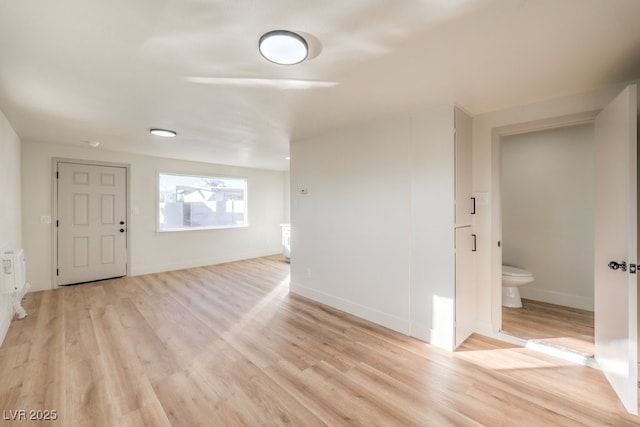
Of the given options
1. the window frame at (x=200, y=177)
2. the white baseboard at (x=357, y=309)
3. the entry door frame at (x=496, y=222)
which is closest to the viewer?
the entry door frame at (x=496, y=222)

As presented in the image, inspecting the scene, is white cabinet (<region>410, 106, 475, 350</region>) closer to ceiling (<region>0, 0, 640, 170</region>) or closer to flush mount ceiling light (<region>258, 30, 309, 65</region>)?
ceiling (<region>0, 0, 640, 170</region>)

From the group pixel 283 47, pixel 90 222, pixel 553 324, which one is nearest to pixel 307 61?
pixel 283 47

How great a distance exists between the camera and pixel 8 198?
9.96 ft

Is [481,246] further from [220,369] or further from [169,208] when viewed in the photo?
[169,208]

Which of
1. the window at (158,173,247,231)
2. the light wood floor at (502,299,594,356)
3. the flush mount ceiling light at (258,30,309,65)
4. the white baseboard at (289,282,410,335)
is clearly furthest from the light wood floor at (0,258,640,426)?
the window at (158,173,247,231)

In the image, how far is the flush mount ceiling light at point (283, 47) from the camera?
1487 millimetres

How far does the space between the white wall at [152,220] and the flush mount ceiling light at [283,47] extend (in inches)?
179

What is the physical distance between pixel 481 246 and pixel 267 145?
10.5 ft

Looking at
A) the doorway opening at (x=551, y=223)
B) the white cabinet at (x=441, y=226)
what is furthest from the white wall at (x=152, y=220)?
the doorway opening at (x=551, y=223)

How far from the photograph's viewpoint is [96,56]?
69.1 inches

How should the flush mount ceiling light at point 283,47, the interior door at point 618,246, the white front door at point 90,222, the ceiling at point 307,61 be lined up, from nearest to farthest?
the ceiling at point 307,61 < the flush mount ceiling light at point 283,47 < the interior door at point 618,246 < the white front door at point 90,222

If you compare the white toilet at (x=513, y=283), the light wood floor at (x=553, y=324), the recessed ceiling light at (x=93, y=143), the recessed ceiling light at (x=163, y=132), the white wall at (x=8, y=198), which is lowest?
the light wood floor at (x=553, y=324)

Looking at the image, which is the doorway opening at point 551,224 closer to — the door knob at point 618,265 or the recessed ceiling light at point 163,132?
the door knob at point 618,265

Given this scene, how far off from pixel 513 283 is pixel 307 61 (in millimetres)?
3470
